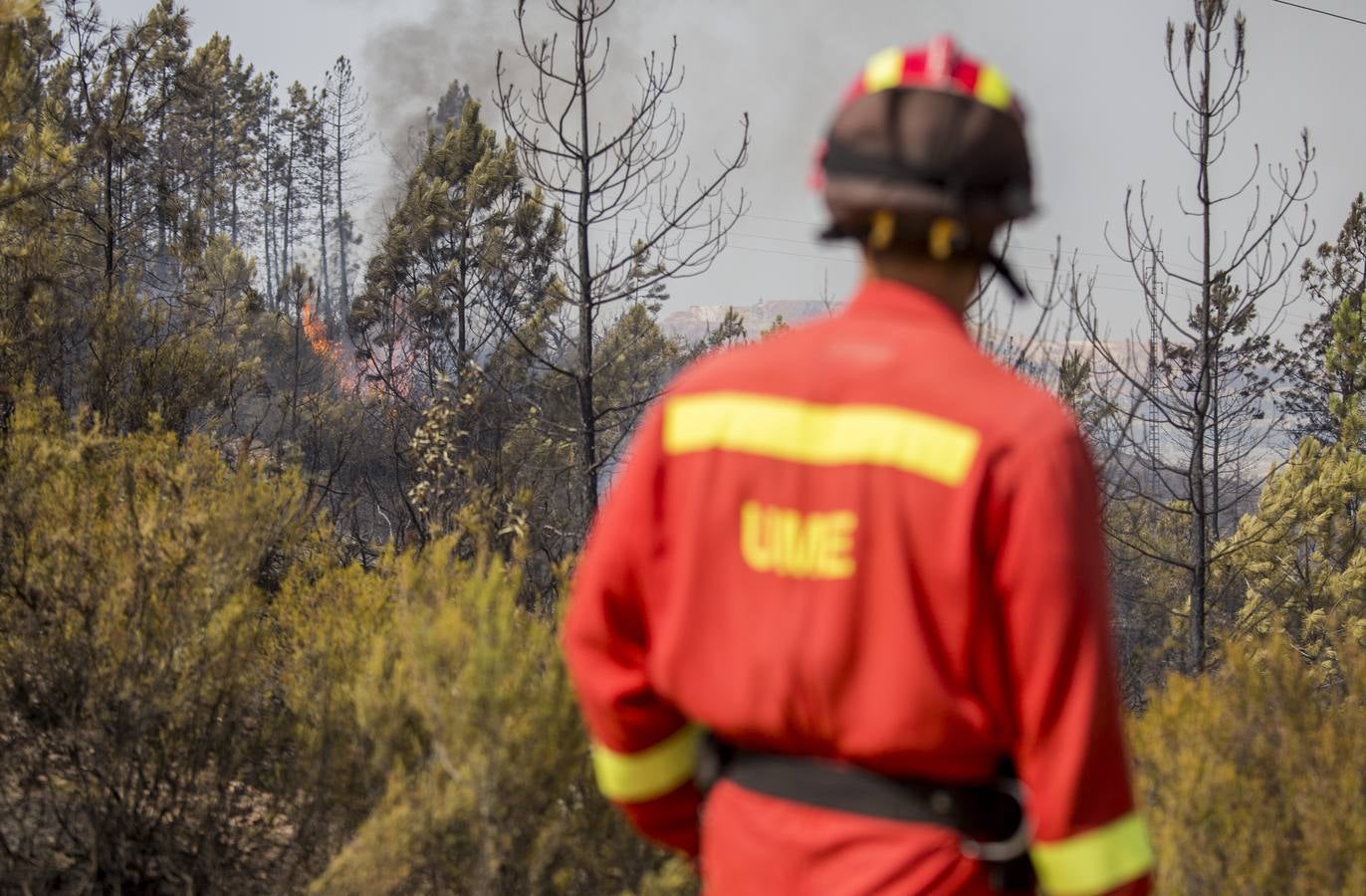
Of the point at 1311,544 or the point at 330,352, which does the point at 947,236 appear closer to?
the point at 1311,544

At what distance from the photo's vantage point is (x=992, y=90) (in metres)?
1.51

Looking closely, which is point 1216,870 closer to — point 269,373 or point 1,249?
point 1,249

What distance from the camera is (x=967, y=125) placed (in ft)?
4.82

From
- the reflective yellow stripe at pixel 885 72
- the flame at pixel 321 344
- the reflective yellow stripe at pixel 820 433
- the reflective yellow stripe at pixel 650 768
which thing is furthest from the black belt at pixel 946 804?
the flame at pixel 321 344

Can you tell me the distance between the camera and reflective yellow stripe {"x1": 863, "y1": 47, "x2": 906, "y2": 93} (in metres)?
1.53

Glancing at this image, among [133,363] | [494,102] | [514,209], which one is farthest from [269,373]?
[494,102]

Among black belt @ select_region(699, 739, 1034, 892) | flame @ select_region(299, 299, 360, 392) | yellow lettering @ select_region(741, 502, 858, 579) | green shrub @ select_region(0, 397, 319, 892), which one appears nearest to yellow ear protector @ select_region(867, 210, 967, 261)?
yellow lettering @ select_region(741, 502, 858, 579)

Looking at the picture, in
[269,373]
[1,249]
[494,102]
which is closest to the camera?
[494,102]

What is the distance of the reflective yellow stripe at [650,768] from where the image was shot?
67.3 inches

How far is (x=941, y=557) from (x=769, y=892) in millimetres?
474

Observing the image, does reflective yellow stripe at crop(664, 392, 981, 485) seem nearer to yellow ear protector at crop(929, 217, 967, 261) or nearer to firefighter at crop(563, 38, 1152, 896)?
firefighter at crop(563, 38, 1152, 896)

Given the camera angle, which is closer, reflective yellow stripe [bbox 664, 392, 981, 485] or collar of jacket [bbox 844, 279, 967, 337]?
reflective yellow stripe [bbox 664, 392, 981, 485]

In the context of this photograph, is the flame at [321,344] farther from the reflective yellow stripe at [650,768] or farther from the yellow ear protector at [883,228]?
the yellow ear protector at [883,228]

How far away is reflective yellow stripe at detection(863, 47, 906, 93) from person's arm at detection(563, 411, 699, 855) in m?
0.48
